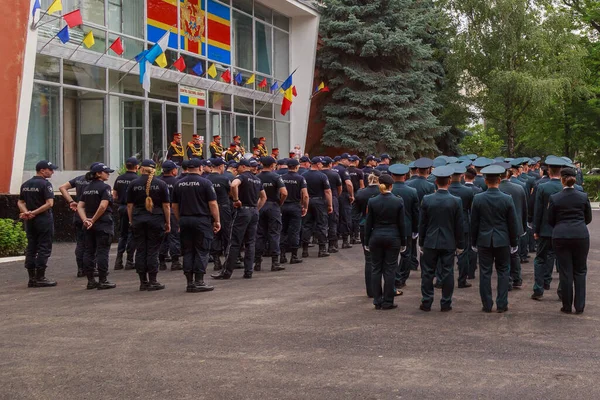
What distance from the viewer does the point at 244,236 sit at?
1291 centimetres

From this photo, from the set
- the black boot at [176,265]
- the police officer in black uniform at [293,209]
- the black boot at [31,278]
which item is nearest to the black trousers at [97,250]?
the black boot at [31,278]

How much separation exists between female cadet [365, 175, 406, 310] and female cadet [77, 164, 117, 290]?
4264 millimetres

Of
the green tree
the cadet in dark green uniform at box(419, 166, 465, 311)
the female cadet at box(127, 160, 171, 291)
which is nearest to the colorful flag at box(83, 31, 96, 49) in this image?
the female cadet at box(127, 160, 171, 291)

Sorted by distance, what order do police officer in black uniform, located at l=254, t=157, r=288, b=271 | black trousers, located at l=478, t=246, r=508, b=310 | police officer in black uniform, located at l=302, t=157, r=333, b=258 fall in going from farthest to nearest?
police officer in black uniform, located at l=302, t=157, r=333, b=258 → police officer in black uniform, located at l=254, t=157, r=288, b=271 → black trousers, located at l=478, t=246, r=508, b=310

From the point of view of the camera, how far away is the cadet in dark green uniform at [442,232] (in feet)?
32.2

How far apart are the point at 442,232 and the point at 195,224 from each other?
372 centimetres

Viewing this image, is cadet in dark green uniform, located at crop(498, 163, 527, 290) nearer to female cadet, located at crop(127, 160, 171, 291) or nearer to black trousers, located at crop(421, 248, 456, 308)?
black trousers, located at crop(421, 248, 456, 308)

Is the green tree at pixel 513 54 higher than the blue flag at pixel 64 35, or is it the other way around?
the green tree at pixel 513 54

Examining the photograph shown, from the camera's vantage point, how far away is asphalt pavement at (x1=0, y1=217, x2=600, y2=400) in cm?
628

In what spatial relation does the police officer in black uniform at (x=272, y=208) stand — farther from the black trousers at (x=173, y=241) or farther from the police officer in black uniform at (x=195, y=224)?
the police officer in black uniform at (x=195, y=224)

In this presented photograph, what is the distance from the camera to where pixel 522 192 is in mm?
12062

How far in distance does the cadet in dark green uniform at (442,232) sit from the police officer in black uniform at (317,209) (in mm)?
6022

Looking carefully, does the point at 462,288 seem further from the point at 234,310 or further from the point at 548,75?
the point at 548,75

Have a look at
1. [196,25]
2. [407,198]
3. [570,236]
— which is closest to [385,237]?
[407,198]
